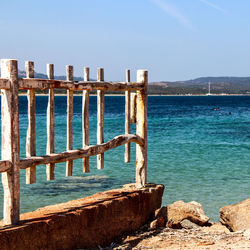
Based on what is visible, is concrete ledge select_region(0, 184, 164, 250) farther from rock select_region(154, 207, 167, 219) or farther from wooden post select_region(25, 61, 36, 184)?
wooden post select_region(25, 61, 36, 184)

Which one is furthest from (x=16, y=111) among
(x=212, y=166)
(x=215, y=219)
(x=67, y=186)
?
(x=212, y=166)

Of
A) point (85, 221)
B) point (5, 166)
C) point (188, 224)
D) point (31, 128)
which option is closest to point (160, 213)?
point (188, 224)

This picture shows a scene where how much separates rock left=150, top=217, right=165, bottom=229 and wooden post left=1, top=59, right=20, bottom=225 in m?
2.70

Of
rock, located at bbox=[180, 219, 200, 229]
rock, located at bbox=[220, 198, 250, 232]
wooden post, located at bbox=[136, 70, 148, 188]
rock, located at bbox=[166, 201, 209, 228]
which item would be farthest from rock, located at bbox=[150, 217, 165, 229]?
rock, located at bbox=[220, 198, 250, 232]

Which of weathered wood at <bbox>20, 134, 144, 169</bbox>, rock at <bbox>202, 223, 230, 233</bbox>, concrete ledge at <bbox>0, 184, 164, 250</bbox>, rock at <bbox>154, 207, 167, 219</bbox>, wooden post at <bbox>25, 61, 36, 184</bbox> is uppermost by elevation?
wooden post at <bbox>25, 61, 36, 184</bbox>

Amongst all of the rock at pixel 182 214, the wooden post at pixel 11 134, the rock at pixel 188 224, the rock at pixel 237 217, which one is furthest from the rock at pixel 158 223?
the wooden post at pixel 11 134

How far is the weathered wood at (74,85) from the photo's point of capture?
4.75 metres

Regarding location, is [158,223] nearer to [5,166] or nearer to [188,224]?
[188,224]

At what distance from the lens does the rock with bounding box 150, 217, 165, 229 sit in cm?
675

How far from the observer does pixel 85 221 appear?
5527 millimetres

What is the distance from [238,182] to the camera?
12.4 metres

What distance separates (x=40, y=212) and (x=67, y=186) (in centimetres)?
603

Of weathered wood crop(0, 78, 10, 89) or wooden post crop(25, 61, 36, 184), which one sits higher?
weathered wood crop(0, 78, 10, 89)

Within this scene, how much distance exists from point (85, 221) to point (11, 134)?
1657 millimetres
